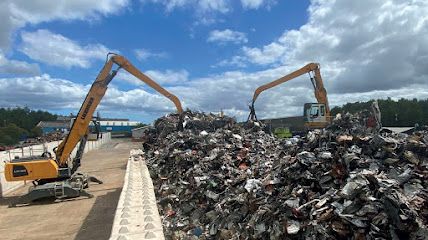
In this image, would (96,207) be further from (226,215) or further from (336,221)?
(336,221)

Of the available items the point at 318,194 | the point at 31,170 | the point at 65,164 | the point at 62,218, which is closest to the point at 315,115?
the point at 65,164

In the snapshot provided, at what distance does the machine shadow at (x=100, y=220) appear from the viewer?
8312 mm

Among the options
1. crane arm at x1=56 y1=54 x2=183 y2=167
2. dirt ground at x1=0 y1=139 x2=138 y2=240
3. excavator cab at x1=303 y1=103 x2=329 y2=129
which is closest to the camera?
dirt ground at x1=0 y1=139 x2=138 y2=240

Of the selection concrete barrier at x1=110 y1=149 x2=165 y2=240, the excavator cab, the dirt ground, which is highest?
the excavator cab

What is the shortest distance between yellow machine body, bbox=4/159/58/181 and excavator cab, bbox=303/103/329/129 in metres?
14.8

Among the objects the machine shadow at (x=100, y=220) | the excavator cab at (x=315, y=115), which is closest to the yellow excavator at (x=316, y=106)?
the excavator cab at (x=315, y=115)

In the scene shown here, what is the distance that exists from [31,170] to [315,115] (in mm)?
15861

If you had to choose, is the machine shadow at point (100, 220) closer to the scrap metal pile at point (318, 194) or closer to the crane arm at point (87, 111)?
the scrap metal pile at point (318, 194)

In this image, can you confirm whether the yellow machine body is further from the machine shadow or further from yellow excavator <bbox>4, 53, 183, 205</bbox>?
the machine shadow

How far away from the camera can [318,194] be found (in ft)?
20.1

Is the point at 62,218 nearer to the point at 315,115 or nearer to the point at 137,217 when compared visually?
the point at 137,217

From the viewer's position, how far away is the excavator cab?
23203 mm

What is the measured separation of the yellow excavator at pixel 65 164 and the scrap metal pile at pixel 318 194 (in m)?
3.40

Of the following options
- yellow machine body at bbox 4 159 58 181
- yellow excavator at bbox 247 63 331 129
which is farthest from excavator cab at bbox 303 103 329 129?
yellow machine body at bbox 4 159 58 181
